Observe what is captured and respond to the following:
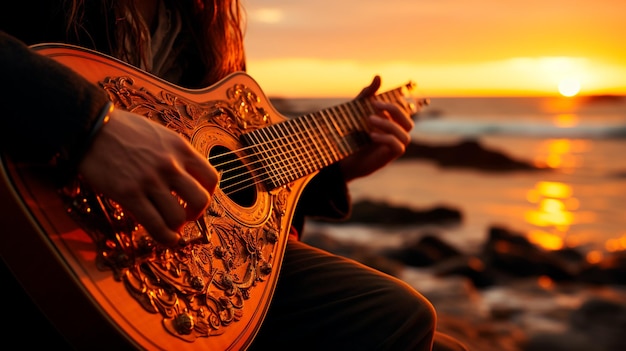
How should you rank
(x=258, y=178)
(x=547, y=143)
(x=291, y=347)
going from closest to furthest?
(x=291, y=347)
(x=258, y=178)
(x=547, y=143)

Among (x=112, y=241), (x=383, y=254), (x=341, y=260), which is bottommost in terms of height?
(x=383, y=254)

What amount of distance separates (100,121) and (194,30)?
950 mm

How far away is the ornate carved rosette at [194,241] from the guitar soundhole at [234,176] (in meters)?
0.02

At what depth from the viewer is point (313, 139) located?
5.76ft

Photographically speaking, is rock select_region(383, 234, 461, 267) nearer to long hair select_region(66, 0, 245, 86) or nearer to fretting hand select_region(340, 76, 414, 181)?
fretting hand select_region(340, 76, 414, 181)

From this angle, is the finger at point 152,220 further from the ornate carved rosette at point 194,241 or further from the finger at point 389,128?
the finger at point 389,128

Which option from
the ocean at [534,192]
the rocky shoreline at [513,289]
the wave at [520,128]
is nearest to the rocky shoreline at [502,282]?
the rocky shoreline at [513,289]

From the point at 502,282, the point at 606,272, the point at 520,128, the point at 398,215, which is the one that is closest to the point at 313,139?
the point at 502,282

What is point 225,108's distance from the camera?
1540mm

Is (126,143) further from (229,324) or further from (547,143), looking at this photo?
(547,143)

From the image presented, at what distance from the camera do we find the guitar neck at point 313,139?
60.8 inches

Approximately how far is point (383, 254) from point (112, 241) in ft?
16.9

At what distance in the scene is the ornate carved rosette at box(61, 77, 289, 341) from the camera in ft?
3.35

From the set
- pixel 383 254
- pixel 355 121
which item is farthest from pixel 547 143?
pixel 355 121
